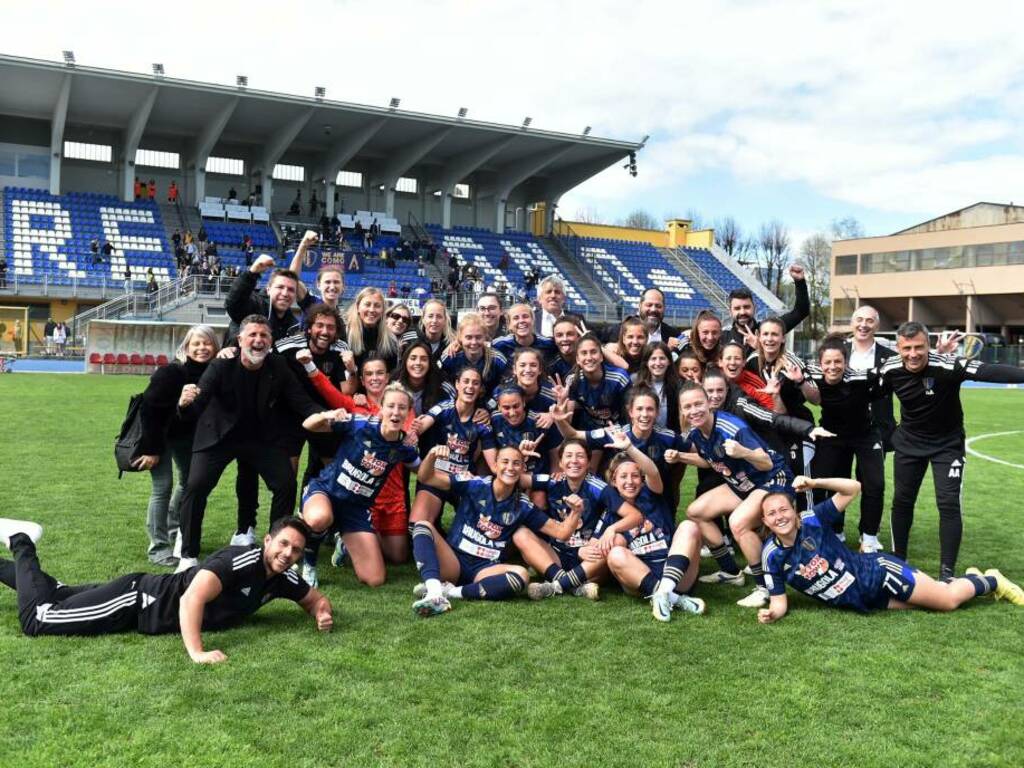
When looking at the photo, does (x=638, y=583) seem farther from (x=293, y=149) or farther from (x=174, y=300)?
(x=293, y=149)

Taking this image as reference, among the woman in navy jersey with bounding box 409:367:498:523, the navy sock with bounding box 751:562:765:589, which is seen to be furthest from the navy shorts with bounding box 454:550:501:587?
the navy sock with bounding box 751:562:765:589

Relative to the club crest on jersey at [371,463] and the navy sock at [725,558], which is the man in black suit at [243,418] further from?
the navy sock at [725,558]

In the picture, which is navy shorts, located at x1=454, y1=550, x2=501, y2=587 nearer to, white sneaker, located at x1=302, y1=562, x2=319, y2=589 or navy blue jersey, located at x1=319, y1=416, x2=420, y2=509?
navy blue jersey, located at x1=319, y1=416, x2=420, y2=509

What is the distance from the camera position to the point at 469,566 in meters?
5.19

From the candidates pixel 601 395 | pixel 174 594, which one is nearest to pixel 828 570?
pixel 601 395

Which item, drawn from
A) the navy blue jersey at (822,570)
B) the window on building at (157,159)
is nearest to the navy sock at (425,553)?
the navy blue jersey at (822,570)

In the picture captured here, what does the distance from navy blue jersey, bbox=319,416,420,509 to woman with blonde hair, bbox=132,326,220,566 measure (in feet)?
3.46

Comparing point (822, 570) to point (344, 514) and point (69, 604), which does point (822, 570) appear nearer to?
point (344, 514)

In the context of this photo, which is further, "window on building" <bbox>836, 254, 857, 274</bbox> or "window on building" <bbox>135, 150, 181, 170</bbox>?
"window on building" <bbox>836, 254, 857, 274</bbox>

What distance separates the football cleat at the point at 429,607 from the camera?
15.1 ft

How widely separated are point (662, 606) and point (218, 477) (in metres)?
2.83

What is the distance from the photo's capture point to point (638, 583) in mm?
4934

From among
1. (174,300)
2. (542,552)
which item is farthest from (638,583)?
(174,300)

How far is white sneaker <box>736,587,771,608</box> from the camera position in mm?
4902
